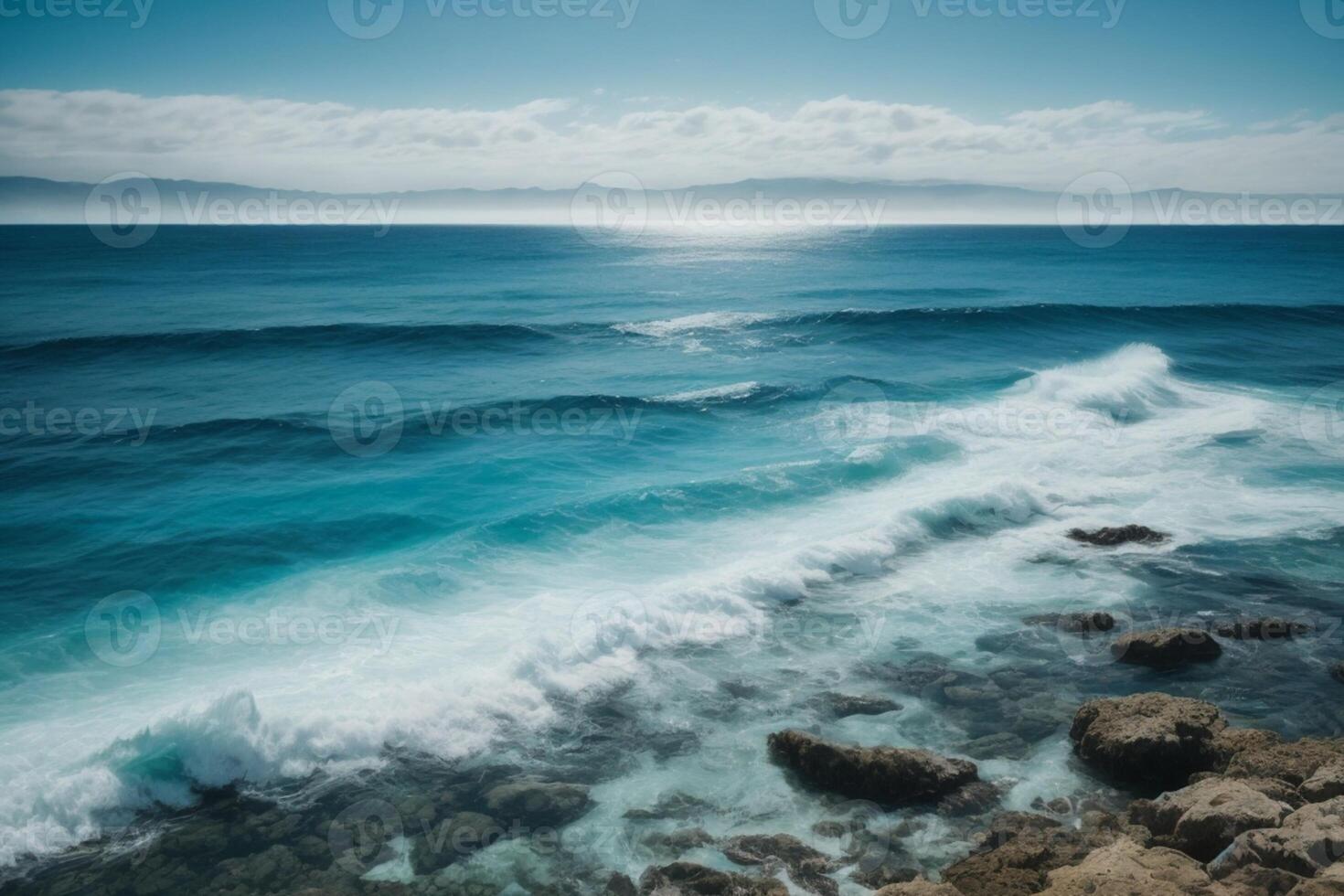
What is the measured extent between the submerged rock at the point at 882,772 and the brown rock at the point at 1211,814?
6.33ft

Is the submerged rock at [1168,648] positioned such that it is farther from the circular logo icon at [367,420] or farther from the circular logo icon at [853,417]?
the circular logo icon at [367,420]

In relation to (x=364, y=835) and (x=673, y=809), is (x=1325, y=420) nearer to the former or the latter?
(x=673, y=809)

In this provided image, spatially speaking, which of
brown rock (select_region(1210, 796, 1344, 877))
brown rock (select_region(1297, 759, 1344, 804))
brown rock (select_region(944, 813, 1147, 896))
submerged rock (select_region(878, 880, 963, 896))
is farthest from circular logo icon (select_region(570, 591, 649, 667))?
brown rock (select_region(1297, 759, 1344, 804))

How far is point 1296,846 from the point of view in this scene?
249 inches

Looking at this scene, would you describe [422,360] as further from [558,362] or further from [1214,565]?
[1214,565]

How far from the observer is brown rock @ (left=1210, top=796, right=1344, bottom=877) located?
20.4 ft

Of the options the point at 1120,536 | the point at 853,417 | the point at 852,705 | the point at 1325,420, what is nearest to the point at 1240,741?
the point at 852,705

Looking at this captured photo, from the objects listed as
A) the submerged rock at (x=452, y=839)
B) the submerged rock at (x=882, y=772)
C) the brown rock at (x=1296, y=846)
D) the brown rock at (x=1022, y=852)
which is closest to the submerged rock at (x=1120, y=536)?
the submerged rock at (x=882, y=772)

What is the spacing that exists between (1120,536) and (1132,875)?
11.9 m

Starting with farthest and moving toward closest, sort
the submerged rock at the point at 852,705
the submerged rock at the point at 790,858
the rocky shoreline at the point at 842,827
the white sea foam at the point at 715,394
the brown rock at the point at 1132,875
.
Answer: the white sea foam at the point at 715,394 < the submerged rock at the point at 852,705 < the submerged rock at the point at 790,858 < the rocky shoreline at the point at 842,827 < the brown rock at the point at 1132,875

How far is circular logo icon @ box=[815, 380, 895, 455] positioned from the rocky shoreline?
14.3 metres

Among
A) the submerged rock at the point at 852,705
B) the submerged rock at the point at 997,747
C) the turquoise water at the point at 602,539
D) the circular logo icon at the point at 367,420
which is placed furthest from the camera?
the circular logo icon at the point at 367,420

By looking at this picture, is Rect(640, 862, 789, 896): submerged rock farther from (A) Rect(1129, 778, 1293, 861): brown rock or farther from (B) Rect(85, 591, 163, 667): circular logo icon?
(B) Rect(85, 591, 163, 667): circular logo icon

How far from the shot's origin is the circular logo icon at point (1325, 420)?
2344cm
